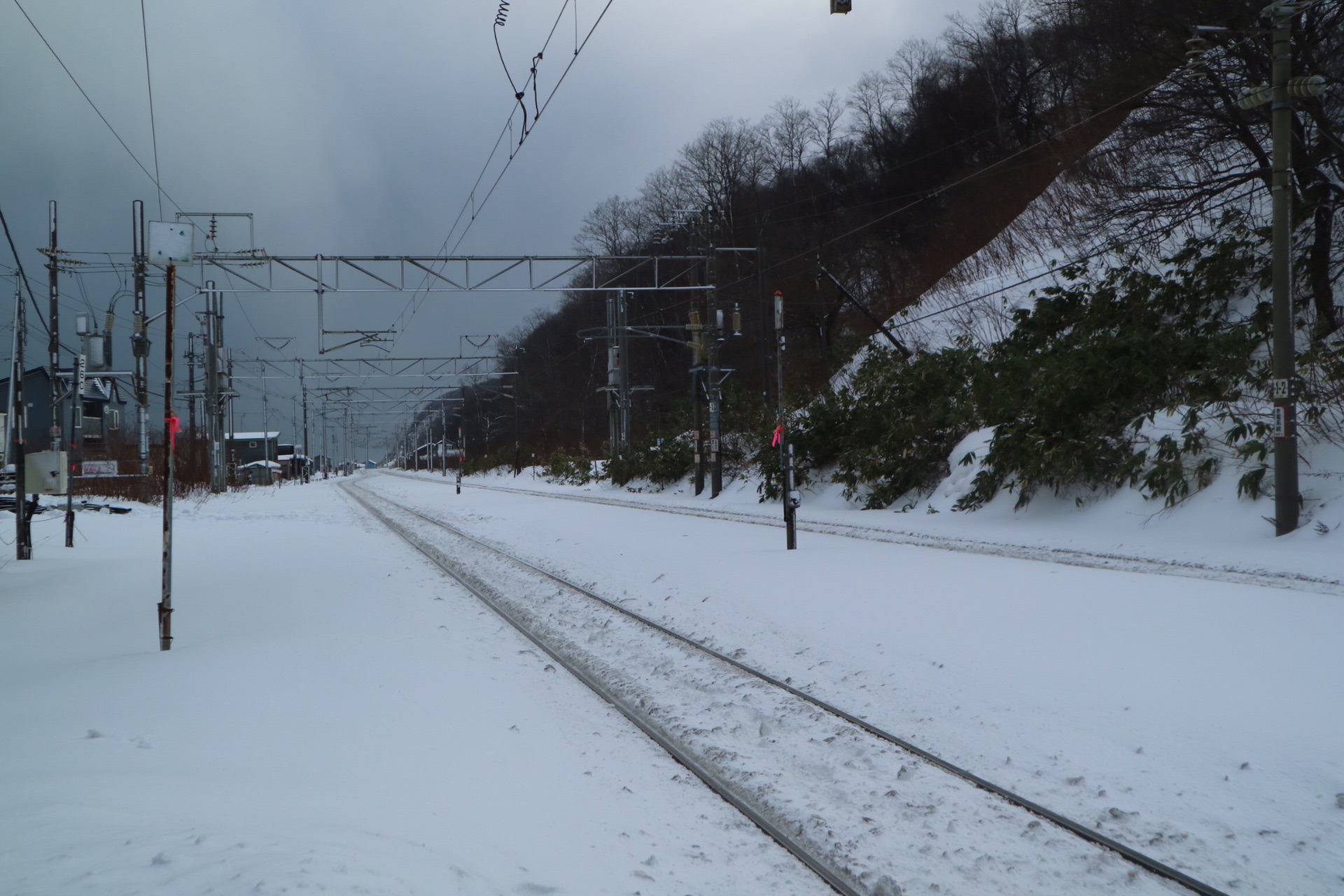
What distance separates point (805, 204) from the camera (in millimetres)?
53406

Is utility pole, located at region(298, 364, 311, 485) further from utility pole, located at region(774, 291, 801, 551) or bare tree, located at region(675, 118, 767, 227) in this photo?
utility pole, located at region(774, 291, 801, 551)

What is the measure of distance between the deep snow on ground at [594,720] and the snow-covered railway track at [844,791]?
19 centimetres

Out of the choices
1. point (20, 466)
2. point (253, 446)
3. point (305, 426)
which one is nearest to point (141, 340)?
point (20, 466)

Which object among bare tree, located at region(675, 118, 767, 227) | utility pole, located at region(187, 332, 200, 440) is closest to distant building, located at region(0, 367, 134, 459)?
utility pole, located at region(187, 332, 200, 440)

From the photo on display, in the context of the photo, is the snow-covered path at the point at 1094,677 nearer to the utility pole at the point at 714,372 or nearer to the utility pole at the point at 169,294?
the utility pole at the point at 169,294

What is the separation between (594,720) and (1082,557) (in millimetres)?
9174

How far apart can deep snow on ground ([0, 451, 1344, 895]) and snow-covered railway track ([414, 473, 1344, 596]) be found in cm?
35

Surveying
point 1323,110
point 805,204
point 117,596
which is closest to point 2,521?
point 117,596

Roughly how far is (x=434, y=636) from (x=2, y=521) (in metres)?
22.5

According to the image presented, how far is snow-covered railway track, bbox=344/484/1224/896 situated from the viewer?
4.18m

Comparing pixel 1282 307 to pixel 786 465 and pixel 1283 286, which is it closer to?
pixel 1283 286

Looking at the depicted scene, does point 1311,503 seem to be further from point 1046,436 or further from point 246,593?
point 246,593

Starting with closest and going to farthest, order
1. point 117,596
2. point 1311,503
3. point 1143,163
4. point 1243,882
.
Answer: point 1243,882
point 117,596
point 1311,503
point 1143,163

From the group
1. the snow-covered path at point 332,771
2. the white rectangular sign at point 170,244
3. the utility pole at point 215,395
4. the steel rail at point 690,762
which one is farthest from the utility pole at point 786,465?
the utility pole at point 215,395
